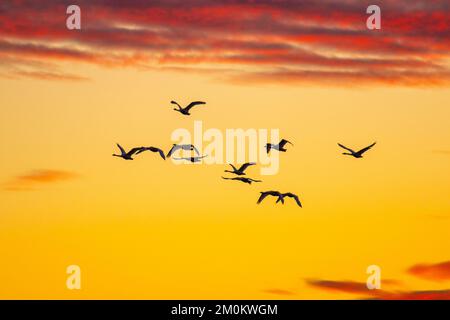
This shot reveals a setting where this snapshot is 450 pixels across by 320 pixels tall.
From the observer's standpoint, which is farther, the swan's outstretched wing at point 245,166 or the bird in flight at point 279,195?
the swan's outstretched wing at point 245,166

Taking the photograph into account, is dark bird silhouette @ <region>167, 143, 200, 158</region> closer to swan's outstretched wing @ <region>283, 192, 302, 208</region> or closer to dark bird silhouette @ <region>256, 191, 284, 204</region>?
dark bird silhouette @ <region>256, 191, 284, 204</region>

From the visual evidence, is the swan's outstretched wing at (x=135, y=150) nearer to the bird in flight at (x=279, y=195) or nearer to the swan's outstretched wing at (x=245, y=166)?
the swan's outstretched wing at (x=245, y=166)

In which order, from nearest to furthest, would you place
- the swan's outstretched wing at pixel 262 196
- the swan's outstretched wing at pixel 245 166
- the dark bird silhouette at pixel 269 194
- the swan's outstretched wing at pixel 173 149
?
Result: the swan's outstretched wing at pixel 173 149
the swan's outstretched wing at pixel 262 196
the dark bird silhouette at pixel 269 194
the swan's outstretched wing at pixel 245 166

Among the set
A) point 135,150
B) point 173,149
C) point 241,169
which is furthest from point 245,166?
point 135,150

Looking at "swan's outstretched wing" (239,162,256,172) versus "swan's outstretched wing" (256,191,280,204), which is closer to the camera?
"swan's outstretched wing" (256,191,280,204)

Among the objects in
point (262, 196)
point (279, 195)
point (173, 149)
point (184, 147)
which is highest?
point (184, 147)

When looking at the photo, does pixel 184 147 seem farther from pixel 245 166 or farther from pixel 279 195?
pixel 279 195

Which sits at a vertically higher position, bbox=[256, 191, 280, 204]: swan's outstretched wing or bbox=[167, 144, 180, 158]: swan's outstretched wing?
bbox=[167, 144, 180, 158]: swan's outstretched wing

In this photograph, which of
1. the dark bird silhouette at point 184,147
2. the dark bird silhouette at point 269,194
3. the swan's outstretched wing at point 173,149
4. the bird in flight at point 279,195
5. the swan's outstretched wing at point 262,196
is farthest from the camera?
the bird in flight at point 279,195
